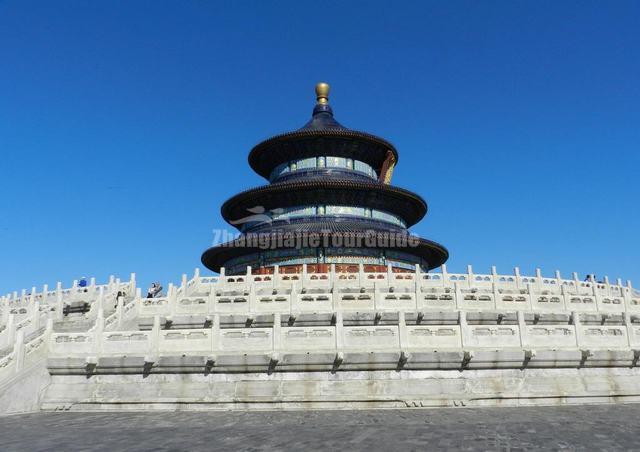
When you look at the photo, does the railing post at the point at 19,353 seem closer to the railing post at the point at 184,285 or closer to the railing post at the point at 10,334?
the railing post at the point at 10,334

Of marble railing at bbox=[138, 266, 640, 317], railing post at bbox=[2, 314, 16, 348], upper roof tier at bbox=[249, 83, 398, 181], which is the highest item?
upper roof tier at bbox=[249, 83, 398, 181]

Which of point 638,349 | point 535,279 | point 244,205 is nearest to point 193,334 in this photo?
point 638,349

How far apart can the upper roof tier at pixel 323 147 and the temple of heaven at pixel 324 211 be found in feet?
0.28

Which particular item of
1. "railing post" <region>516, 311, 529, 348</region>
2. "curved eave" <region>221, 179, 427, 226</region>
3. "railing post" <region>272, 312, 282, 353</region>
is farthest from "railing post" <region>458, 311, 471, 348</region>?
"curved eave" <region>221, 179, 427, 226</region>

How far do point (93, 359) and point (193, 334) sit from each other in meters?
2.70

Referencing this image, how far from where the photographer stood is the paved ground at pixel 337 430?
27.2 feet

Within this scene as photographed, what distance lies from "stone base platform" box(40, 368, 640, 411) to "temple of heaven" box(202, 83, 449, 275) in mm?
19428

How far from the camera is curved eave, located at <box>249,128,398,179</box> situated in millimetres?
40781

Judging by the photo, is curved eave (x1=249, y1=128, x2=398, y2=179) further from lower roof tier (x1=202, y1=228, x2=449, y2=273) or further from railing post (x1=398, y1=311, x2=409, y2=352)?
railing post (x1=398, y1=311, x2=409, y2=352)

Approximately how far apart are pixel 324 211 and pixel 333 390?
85.0 feet

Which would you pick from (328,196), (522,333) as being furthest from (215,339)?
(328,196)

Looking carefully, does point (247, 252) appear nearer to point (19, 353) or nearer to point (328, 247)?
point (328, 247)

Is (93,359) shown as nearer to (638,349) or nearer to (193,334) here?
(193,334)

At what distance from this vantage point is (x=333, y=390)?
40.4ft
